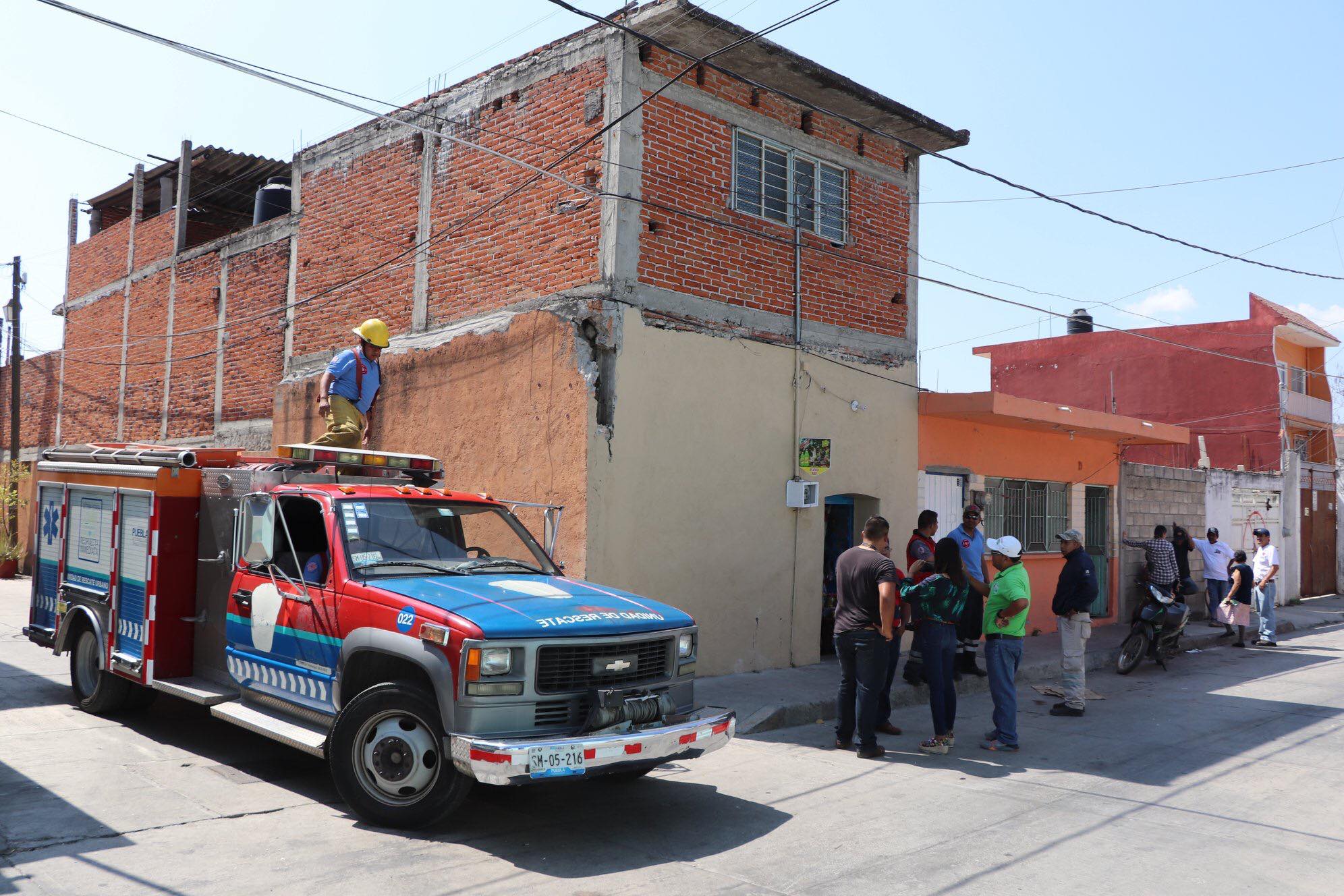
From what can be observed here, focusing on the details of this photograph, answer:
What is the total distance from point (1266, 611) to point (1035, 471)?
417 centimetres

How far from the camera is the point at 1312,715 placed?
9.84 meters

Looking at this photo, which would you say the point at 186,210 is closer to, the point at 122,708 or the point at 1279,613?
the point at 122,708

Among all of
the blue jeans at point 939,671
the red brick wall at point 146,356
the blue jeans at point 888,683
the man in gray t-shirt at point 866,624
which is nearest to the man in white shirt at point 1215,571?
the blue jeans at point 888,683

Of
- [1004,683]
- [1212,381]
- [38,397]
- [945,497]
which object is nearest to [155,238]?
[38,397]

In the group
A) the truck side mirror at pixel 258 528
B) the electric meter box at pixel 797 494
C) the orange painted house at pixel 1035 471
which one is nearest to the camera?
the truck side mirror at pixel 258 528

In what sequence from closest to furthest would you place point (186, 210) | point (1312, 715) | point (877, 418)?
point (1312, 715) < point (877, 418) < point (186, 210)

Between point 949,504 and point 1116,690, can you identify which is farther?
point 949,504

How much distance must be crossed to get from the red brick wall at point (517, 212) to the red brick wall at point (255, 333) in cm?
424

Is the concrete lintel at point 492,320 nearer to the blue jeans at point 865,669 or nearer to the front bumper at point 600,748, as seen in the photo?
the blue jeans at point 865,669

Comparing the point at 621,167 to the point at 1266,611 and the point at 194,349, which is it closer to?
the point at 194,349

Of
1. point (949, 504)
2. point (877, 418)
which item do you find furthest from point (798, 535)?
point (949, 504)

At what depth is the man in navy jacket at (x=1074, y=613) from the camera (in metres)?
9.56

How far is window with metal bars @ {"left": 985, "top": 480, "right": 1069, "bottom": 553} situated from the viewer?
15.1 metres

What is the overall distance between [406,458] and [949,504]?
875 centimetres
